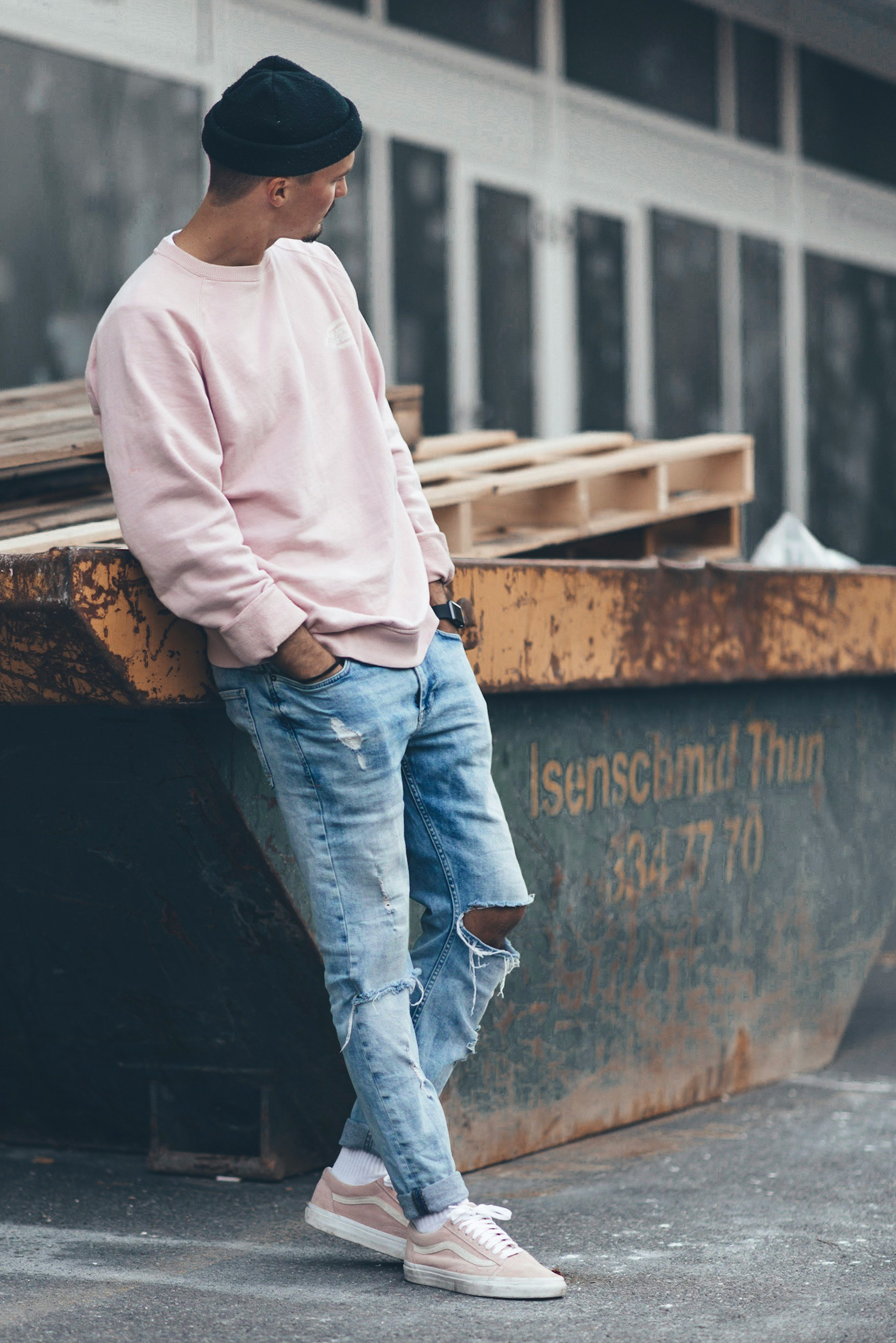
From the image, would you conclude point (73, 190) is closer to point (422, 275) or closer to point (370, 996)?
point (422, 275)

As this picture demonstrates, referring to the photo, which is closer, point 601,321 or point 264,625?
point 264,625

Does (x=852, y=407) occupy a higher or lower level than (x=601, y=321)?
lower

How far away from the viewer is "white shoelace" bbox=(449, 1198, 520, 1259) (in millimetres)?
2723

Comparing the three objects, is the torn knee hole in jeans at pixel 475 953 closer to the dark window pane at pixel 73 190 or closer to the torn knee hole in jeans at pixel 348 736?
the torn knee hole in jeans at pixel 348 736

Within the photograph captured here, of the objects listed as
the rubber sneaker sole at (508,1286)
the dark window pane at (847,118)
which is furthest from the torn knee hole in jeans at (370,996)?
the dark window pane at (847,118)

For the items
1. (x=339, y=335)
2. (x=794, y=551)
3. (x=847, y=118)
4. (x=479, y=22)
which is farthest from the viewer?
(x=847, y=118)

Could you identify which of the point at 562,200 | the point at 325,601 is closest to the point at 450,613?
the point at 325,601

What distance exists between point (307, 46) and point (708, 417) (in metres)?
3.78

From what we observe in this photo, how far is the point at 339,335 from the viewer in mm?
2803

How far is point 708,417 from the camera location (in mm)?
10570

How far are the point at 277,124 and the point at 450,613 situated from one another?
783mm

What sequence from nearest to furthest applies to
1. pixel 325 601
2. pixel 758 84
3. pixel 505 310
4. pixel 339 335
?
pixel 325 601 → pixel 339 335 → pixel 505 310 → pixel 758 84

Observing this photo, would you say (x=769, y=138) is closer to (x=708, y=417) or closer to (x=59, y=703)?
(x=708, y=417)

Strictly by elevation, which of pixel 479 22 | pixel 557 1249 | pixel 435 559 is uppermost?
pixel 479 22
